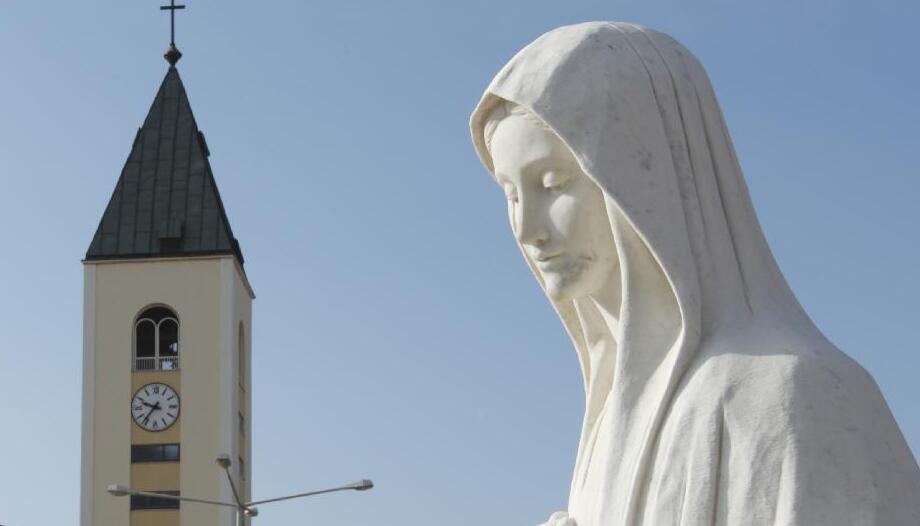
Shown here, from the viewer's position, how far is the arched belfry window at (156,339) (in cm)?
7094

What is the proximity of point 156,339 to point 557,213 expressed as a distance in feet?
223

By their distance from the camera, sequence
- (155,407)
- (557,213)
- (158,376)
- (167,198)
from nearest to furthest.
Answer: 1. (557,213)
2. (167,198)
3. (155,407)
4. (158,376)

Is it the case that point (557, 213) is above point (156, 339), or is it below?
below

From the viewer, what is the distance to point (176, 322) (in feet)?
234

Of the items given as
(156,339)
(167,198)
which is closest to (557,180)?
(167,198)

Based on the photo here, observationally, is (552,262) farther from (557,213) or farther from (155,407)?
(155,407)

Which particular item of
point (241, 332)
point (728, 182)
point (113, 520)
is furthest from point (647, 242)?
point (241, 332)

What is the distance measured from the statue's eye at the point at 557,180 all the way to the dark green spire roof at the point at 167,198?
64206 millimetres

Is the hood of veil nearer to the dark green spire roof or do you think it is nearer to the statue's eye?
the statue's eye

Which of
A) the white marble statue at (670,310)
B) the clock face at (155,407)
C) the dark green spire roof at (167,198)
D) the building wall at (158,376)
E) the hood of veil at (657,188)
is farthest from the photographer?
the clock face at (155,407)

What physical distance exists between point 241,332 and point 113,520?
8.05 metres

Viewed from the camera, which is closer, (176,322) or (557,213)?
(557,213)

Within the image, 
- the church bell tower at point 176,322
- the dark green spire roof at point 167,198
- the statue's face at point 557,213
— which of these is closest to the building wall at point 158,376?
the church bell tower at point 176,322

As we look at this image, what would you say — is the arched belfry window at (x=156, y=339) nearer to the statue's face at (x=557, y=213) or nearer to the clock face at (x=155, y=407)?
the clock face at (x=155, y=407)
